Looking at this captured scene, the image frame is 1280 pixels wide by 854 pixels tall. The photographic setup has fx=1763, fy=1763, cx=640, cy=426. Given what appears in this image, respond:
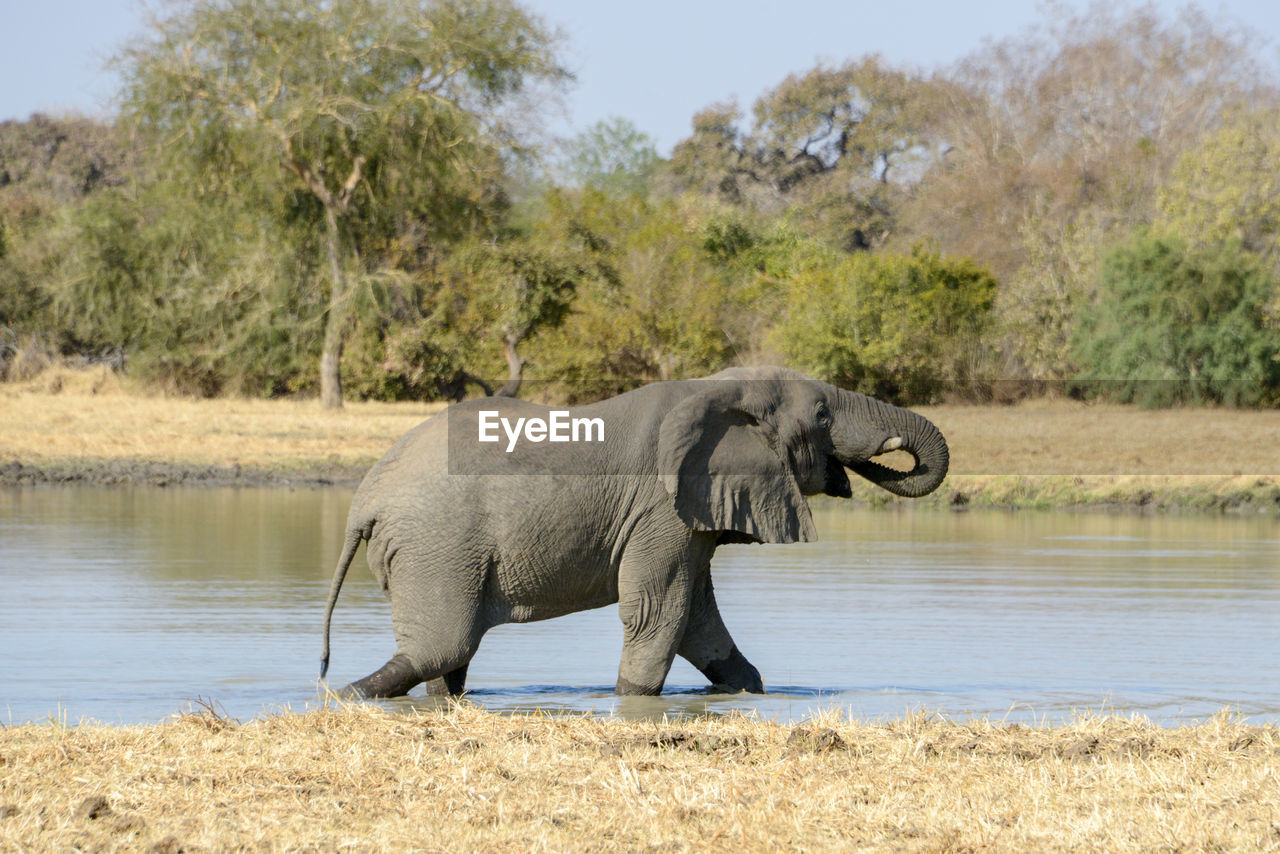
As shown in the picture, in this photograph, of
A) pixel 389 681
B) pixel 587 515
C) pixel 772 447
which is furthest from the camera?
pixel 772 447

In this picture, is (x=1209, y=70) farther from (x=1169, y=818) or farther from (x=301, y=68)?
(x=1169, y=818)

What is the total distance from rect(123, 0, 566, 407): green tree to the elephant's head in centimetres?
2716

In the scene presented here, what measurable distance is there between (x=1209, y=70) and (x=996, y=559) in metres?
50.2

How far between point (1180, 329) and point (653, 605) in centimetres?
2985

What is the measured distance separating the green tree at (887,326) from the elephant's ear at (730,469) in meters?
24.6

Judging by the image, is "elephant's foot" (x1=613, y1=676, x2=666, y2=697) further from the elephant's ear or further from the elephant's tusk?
the elephant's tusk

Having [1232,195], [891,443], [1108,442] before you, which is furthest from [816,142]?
[891,443]

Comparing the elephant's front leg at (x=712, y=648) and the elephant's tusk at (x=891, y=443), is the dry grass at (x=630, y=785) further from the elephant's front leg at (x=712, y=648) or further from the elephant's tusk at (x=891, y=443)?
the elephant's tusk at (x=891, y=443)

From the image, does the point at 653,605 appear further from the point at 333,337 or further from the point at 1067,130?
the point at 1067,130

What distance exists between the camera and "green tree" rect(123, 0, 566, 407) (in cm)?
3500

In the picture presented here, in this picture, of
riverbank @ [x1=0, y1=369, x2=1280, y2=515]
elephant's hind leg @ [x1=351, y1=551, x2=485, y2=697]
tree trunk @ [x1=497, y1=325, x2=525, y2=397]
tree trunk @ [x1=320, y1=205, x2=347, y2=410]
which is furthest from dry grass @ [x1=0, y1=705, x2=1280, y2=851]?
tree trunk @ [x1=497, y1=325, x2=525, y2=397]

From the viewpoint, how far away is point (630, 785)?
5.48 m

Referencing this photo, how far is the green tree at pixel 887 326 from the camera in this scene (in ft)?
115

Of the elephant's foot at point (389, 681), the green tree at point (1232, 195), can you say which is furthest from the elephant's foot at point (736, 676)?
the green tree at point (1232, 195)
